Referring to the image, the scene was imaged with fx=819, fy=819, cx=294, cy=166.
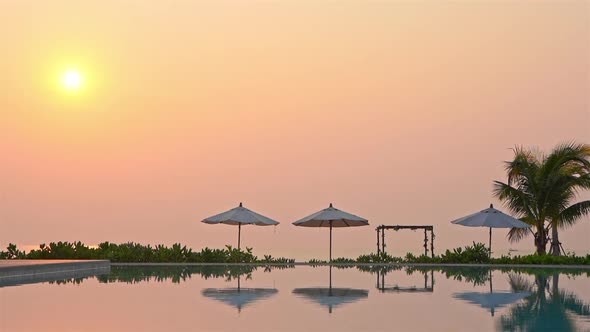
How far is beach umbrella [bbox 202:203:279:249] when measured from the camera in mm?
29156

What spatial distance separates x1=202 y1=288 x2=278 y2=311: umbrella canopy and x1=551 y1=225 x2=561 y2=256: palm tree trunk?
56.7 feet

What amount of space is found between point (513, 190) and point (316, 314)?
20.2 metres

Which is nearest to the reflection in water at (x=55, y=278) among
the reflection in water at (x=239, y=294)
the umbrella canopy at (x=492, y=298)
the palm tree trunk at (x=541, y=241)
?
the reflection in water at (x=239, y=294)

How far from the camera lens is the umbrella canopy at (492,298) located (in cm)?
1441

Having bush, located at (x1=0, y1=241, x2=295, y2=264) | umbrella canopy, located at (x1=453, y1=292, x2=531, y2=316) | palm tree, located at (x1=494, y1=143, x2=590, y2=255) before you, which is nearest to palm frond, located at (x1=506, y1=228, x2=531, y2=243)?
palm tree, located at (x1=494, y1=143, x2=590, y2=255)

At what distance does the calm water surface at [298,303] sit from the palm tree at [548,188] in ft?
27.0

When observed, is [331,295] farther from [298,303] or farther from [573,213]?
[573,213]

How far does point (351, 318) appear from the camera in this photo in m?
12.4

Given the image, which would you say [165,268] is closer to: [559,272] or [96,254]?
[96,254]

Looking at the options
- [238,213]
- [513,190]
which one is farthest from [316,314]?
[513,190]

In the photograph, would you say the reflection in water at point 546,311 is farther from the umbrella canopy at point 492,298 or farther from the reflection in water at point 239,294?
the reflection in water at point 239,294

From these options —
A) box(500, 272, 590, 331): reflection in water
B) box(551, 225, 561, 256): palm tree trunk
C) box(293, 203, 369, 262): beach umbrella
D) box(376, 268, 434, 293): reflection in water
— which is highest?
box(293, 203, 369, 262): beach umbrella

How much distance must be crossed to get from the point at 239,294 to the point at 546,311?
5.90 meters

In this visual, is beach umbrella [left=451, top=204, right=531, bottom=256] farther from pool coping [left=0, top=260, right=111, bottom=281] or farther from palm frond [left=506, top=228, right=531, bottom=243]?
pool coping [left=0, top=260, right=111, bottom=281]
